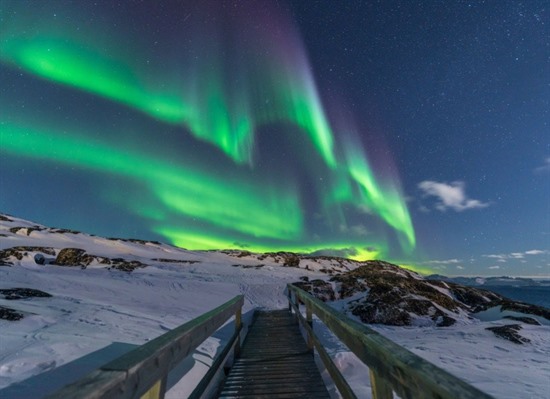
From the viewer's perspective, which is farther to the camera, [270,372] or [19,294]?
[19,294]

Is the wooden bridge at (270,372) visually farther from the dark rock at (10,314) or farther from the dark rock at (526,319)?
the dark rock at (526,319)

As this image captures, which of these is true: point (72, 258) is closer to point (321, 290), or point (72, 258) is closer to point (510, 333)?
point (321, 290)

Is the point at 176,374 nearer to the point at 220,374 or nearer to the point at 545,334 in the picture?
the point at 220,374

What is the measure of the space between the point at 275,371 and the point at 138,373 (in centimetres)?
407

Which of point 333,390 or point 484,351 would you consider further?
point 484,351

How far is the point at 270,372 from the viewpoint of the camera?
5113 mm

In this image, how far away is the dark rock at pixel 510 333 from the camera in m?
9.57

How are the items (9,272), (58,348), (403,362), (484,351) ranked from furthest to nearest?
1. (9,272)
2. (484,351)
3. (58,348)
4. (403,362)

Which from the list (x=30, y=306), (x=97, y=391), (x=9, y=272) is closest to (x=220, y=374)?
(x=97, y=391)

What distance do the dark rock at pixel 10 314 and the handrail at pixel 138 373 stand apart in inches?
222

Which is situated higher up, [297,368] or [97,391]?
[97,391]

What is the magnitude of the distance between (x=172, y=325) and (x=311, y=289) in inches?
512

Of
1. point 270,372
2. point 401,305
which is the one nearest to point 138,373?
Result: point 270,372

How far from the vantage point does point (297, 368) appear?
5293 millimetres
